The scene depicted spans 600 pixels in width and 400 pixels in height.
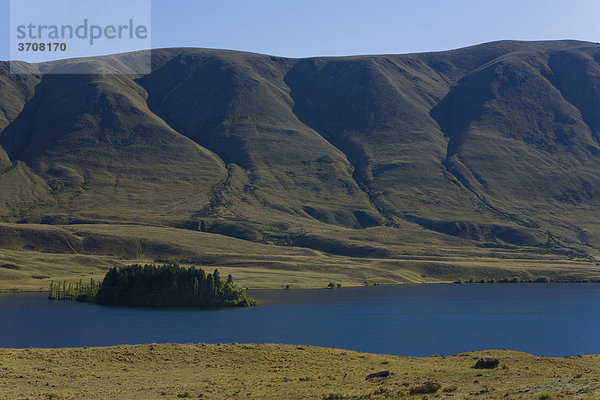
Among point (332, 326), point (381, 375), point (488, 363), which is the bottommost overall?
point (332, 326)

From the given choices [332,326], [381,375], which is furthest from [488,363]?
[332,326]

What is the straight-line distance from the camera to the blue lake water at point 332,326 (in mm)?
120750

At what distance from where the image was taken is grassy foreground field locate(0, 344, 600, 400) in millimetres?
50875

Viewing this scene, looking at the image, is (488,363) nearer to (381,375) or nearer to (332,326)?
(381,375)

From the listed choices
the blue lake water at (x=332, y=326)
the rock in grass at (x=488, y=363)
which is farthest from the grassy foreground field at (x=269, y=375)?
the blue lake water at (x=332, y=326)

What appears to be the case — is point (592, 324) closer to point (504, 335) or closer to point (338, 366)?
point (504, 335)

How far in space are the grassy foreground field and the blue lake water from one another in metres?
38.8

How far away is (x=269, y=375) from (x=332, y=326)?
264ft

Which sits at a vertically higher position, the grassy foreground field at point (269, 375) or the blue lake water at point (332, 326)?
the grassy foreground field at point (269, 375)

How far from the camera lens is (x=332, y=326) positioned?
144625 mm

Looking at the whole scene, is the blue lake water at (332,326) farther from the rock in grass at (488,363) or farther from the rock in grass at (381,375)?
the rock in grass at (381,375)

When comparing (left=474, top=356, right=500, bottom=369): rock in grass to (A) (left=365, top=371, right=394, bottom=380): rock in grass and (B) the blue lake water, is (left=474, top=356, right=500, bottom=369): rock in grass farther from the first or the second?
(B) the blue lake water

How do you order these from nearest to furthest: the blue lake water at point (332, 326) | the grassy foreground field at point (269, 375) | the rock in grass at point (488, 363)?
the grassy foreground field at point (269, 375) < the rock in grass at point (488, 363) < the blue lake water at point (332, 326)

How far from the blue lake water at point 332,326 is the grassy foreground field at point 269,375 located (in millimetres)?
38771
